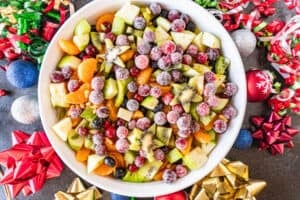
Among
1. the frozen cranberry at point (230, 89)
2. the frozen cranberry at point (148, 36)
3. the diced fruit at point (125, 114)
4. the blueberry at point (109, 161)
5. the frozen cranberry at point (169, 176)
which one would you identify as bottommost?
the frozen cranberry at point (169, 176)

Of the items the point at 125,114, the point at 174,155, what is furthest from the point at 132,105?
the point at 174,155

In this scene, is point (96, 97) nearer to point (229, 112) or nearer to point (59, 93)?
point (59, 93)

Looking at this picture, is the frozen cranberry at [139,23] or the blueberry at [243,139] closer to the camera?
the frozen cranberry at [139,23]

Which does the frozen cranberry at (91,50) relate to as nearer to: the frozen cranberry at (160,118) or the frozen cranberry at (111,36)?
the frozen cranberry at (111,36)

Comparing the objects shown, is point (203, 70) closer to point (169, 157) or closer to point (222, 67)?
point (222, 67)

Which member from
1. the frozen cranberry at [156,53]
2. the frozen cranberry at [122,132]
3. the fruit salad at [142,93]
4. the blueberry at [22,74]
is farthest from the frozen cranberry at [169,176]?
the blueberry at [22,74]

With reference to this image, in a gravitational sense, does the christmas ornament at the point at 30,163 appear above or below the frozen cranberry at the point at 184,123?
below
